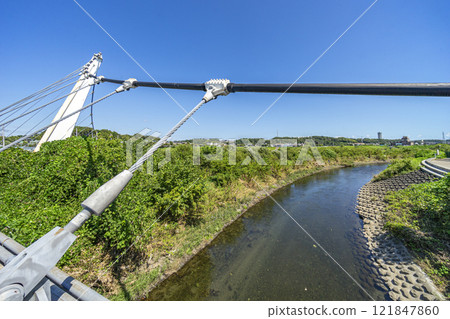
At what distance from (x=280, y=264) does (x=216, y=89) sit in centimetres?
707

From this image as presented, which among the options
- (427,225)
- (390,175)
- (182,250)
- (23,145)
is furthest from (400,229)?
(23,145)

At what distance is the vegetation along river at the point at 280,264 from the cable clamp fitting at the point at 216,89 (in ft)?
18.9

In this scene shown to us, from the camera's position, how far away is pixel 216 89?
2.24 metres

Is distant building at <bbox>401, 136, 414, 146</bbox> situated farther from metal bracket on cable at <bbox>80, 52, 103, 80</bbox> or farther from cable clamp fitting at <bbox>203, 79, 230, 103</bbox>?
metal bracket on cable at <bbox>80, 52, 103, 80</bbox>

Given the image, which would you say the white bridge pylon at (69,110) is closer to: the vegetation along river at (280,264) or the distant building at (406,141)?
the vegetation along river at (280,264)

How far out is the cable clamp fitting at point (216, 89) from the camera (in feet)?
7.27

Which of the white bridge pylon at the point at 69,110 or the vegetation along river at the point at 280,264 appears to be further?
the white bridge pylon at the point at 69,110

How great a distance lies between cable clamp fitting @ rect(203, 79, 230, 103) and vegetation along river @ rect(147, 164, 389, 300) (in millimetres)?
5771

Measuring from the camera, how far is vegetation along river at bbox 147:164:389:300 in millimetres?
5331

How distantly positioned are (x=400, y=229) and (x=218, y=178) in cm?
996

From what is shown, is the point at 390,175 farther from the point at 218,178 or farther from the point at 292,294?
the point at 292,294

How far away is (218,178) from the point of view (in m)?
13.3

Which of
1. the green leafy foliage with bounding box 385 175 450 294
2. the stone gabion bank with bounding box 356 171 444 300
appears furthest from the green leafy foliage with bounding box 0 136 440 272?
the green leafy foliage with bounding box 385 175 450 294

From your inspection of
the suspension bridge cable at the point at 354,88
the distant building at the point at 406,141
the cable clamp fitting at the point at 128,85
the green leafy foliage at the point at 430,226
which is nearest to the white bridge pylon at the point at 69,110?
the cable clamp fitting at the point at 128,85
